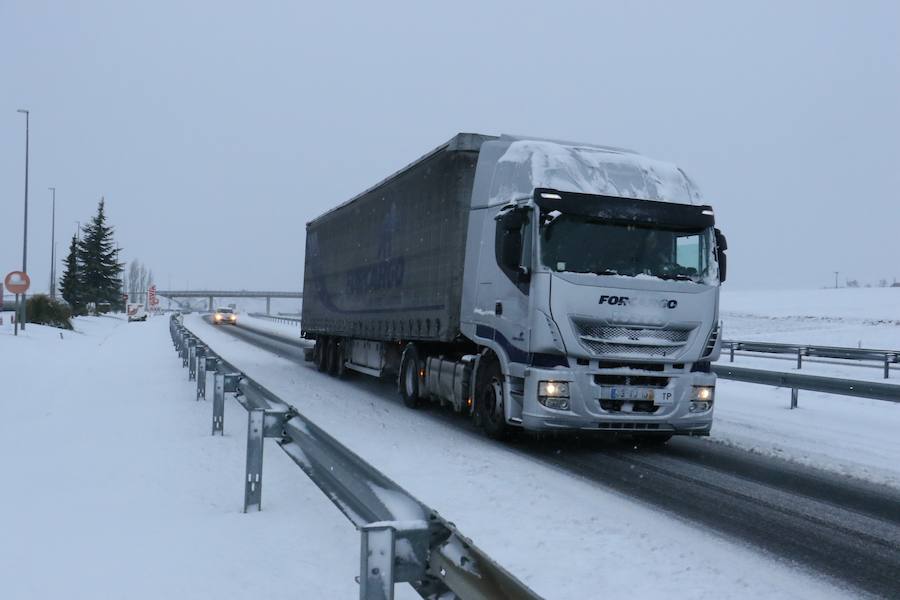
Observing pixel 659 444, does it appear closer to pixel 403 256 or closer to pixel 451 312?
pixel 451 312

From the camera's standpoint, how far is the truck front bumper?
8.65 metres

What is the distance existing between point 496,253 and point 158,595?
19.6 feet

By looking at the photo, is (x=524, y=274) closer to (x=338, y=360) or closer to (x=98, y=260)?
(x=338, y=360)

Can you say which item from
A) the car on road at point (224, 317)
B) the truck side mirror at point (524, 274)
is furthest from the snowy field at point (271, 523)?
the car on road at point (224, 317)

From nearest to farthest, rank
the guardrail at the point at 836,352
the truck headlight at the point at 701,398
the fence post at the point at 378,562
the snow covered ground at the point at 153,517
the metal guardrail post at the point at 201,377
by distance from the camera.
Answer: the fence post at the point at 378,562
the snow covered ground at the point at 153,517
the truck headlight at the point at 701,398
the metal guardrail post at the point at 201,377
the guardrail at the point at 836,352

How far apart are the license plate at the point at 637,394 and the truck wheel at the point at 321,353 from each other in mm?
12381

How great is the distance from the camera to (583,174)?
9.43 meters

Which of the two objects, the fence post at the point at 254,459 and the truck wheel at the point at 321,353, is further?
the truck wheel at the point at 321,353

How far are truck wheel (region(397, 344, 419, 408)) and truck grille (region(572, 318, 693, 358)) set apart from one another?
4.74 metres

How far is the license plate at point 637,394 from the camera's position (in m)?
8.71

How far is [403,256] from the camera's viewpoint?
13.6 metres

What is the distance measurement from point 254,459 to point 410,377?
23.8 feet

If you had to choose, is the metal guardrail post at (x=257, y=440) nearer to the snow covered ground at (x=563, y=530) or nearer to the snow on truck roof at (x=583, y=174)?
the snow covered ground at (x=563, y=530)

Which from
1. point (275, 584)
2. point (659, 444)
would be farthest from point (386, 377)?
point (275, 584)
